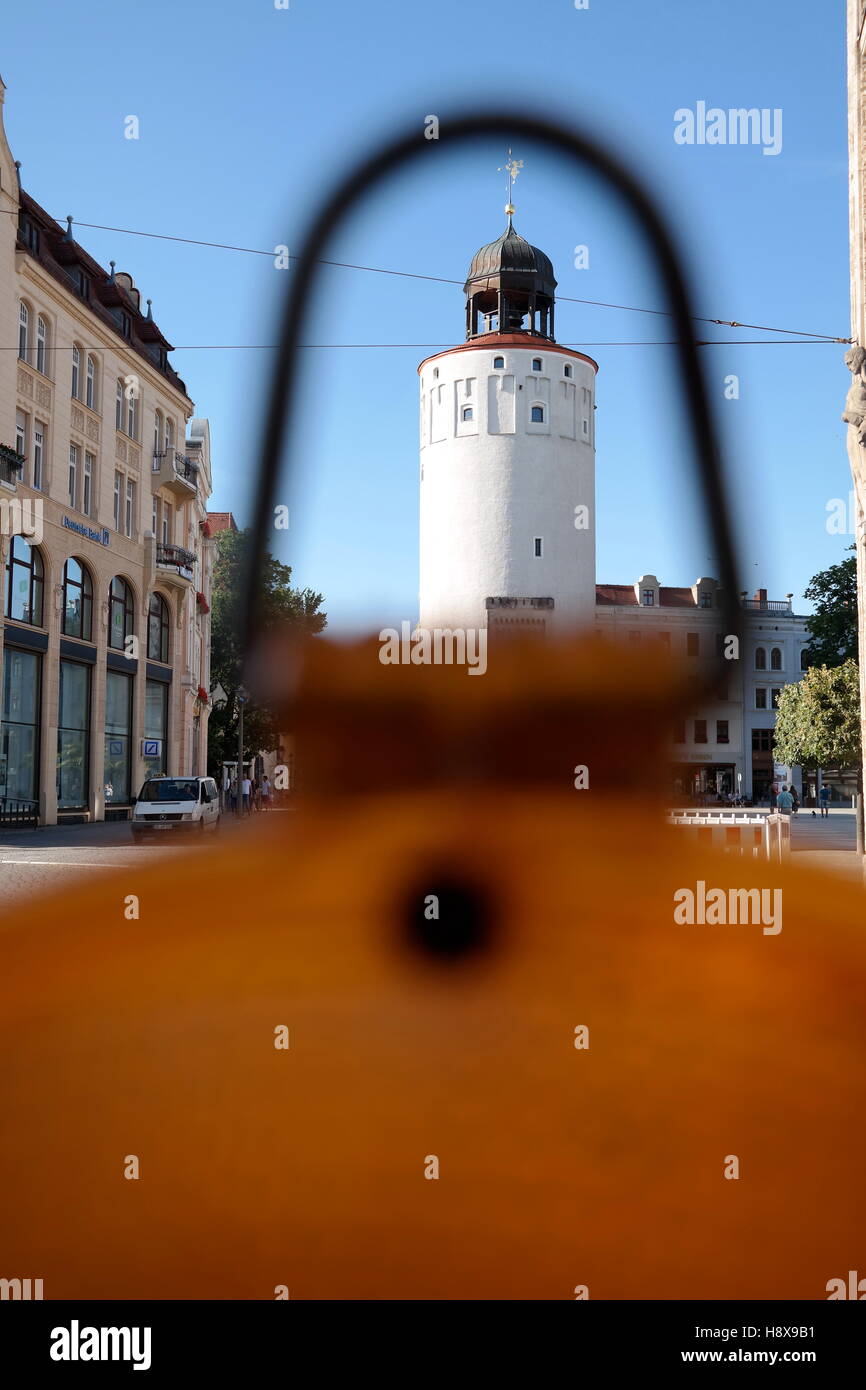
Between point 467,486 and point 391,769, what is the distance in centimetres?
279

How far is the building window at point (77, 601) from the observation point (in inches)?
1357

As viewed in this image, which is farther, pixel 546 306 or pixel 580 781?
pixel 546 306

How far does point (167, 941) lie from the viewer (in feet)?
28.9

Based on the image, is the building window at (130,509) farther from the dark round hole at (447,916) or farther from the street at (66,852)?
the dark round hole at (447,916)

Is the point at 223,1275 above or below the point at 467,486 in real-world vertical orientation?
below

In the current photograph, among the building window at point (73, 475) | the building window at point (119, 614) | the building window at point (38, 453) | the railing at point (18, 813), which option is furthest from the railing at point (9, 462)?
the railing at point (18, 813)

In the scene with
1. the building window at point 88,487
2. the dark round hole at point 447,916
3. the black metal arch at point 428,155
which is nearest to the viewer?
the black metal arch at point 428,155

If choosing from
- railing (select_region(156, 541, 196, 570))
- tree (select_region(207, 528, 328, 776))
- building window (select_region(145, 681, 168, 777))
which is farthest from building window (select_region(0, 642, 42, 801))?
tree (select_region(207, 528, 328, 776))

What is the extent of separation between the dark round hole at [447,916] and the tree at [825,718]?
23.1m
